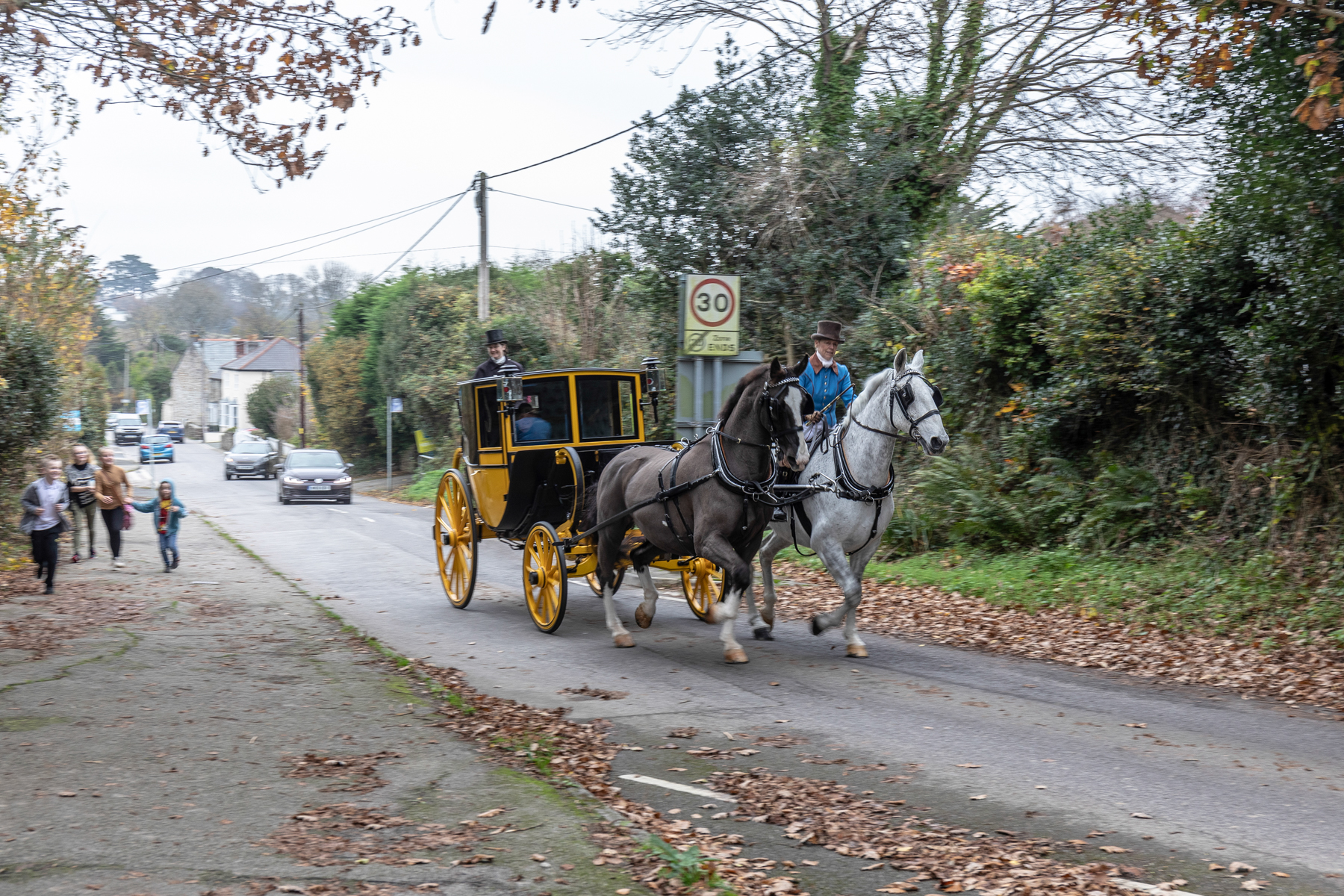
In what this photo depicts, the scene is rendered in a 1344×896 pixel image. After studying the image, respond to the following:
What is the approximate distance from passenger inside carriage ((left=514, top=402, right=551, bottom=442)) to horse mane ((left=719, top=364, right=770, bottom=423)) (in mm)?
2513

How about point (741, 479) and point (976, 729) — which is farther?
point (741, 479)

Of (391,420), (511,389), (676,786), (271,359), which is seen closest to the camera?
(676,786)

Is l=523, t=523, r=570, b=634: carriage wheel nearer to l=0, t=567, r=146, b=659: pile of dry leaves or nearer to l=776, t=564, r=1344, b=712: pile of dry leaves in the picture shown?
l=776, t=564, r=1344, b=712: pile of dry leaves

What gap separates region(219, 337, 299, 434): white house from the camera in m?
94.7

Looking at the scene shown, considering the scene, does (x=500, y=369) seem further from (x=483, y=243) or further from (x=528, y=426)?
(x=483, y=243)

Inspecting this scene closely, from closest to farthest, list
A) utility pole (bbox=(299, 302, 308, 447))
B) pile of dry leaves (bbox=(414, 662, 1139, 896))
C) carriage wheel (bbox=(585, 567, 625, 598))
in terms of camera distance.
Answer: pile of dry leaves (bbox=(414, 662, 1139, 896)) → carriage wheel (bbox=(585, 567, 625, 598)) → utility pole (bbox=(299, 302, 308, 447))

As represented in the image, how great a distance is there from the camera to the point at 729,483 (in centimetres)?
809

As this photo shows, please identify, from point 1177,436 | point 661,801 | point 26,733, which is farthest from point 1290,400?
point 26,733

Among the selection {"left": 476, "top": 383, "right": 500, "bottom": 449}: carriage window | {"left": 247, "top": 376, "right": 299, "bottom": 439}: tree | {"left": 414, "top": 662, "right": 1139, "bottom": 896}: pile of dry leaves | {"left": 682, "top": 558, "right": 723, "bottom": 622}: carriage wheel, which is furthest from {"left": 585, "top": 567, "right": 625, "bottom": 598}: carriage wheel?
{"left": 247, "top": 376, "right": 299, "bottom": 439}: tree

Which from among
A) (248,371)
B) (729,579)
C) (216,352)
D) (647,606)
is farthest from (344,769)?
(216,352)

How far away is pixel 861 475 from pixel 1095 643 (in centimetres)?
259

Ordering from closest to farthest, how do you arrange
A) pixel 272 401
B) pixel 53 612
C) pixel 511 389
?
1. pixel 511 389
2. pixel 53 612
3. pixel 272 401

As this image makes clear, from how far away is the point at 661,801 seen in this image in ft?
17.1

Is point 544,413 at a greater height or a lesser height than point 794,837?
greater
